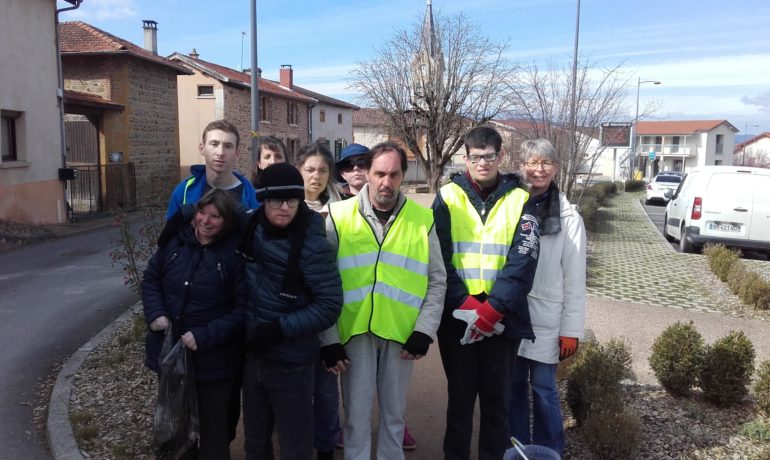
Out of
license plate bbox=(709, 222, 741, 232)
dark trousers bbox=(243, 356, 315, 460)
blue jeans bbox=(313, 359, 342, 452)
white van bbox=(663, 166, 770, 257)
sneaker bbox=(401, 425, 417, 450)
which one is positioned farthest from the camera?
license plate bbox=(709, 222, 741, 232)

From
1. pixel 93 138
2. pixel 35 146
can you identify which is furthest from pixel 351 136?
pixel 35 146

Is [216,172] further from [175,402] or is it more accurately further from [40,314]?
[40,314]

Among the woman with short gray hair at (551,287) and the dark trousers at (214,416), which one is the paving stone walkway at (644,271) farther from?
the dark trousers at (214,416)

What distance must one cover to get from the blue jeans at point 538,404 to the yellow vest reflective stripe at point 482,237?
586 millimetres

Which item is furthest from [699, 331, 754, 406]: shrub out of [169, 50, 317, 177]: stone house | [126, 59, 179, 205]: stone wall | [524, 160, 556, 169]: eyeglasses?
[169, 50, 317, 177]: stone house

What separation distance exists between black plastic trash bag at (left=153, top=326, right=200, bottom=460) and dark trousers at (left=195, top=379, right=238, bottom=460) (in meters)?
0.07

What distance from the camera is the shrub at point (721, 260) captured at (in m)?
9.60

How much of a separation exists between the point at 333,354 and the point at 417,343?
1.38ft

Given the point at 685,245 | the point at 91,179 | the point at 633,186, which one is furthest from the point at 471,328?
the point at 633,186

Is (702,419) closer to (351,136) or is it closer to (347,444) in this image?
(347,444)

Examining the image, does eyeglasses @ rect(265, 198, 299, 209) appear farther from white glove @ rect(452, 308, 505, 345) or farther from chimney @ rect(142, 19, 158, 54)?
chimney @ rect(142, 19, 158, 54)

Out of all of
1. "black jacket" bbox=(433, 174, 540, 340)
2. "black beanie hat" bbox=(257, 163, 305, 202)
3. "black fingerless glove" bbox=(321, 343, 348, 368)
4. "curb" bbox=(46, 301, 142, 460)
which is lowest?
"curb" bbox=(46, 301, 142, 460)

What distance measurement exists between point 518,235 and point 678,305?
6150 mm

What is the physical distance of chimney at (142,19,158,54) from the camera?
83.8ft
